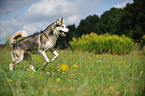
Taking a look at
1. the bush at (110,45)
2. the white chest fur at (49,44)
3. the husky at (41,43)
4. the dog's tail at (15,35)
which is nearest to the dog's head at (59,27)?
the husky at (41,43)

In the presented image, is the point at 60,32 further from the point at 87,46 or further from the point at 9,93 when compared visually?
the point at 87,46

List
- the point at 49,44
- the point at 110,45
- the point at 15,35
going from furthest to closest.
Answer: the point at 110,45, the point at 15,35, the point at 49,44

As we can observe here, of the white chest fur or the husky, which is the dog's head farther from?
the white chest fur

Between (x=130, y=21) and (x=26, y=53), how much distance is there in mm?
18247

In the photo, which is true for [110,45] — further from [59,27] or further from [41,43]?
[41,43]

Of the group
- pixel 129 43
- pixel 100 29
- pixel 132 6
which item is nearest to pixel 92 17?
pixel 100 29

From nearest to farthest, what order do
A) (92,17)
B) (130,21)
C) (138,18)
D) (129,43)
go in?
1. (129,43)
2. (138,18)
3. (130,21)
4. (92,17)

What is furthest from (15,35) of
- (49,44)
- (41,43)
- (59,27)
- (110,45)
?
(110,45)

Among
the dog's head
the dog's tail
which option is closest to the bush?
the dog's head

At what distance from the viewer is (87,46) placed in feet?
39.1

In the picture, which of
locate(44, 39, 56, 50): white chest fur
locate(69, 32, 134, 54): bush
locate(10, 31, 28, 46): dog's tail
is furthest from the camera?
locate(69, 32, 134, 54): bush

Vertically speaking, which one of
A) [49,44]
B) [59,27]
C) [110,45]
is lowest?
[110,45]

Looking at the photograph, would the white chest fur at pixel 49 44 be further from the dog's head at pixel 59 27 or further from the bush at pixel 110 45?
the bush at pixel 110 45

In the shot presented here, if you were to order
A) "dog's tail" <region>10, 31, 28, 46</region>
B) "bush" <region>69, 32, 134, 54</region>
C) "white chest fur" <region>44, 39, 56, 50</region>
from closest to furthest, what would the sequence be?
"white chest fur" <region>44, 39, 56, 50</region>
"dog's tail" <region>10, 31, 28, 46</region>
"bush" <region>69, 32, 134, 54</region>
